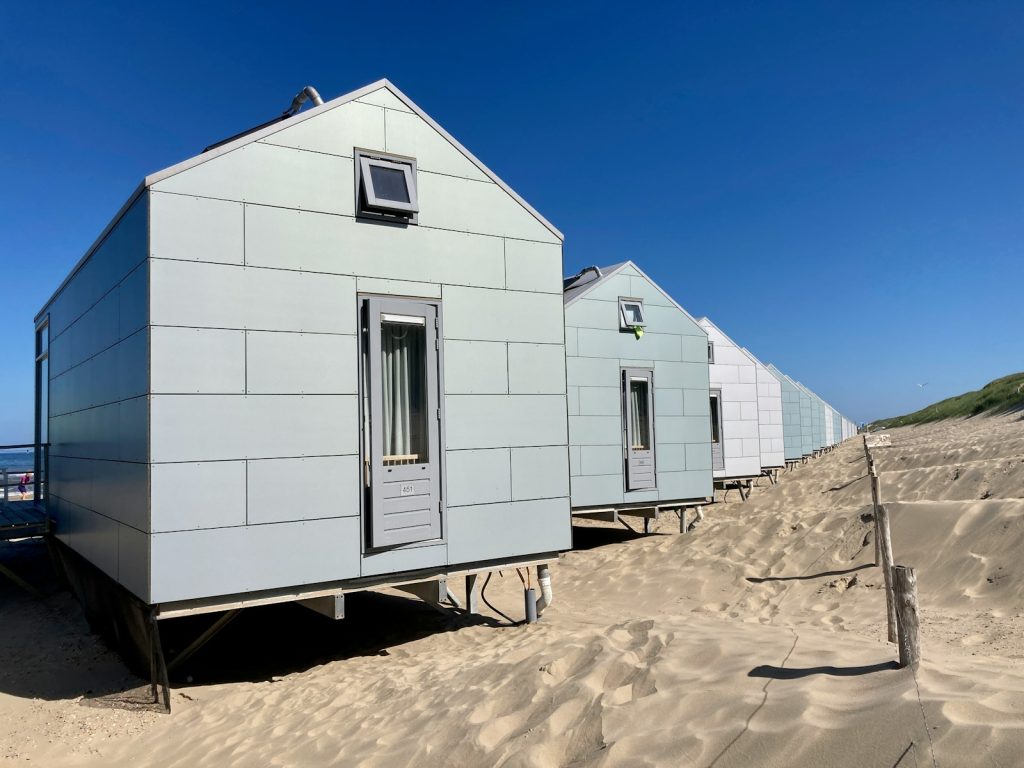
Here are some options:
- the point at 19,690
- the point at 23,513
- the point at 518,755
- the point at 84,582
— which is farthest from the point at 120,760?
the point at 23,513

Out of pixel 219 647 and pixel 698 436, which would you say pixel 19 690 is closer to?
pixel 219 647

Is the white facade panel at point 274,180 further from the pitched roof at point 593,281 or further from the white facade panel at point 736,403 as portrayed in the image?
the white facade panel at point 736,403

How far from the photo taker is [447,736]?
4453mm

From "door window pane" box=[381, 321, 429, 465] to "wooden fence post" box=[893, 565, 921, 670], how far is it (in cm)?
453

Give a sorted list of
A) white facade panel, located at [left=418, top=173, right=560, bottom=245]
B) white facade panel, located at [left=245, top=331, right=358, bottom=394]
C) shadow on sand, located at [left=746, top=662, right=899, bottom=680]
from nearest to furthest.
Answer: shadow on sand, located at [left=746, top=662, right=899, bottom=680]
white facade panel, located at [left=245, top=331, right=358, bottom=394]
white facade panel, located at [left=418, top=173, right=560, bottom=245]

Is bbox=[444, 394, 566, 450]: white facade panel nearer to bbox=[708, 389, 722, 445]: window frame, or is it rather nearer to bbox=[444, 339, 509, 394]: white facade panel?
bbox=[444, 339, 509, 394]: white facade panel

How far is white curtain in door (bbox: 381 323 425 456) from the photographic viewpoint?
23.2 ft

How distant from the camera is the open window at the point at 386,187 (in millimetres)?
6969

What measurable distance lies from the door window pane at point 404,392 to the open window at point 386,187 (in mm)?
1150

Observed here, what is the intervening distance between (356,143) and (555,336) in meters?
3.03

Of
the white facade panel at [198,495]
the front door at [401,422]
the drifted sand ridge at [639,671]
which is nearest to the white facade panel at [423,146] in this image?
the front door at [401,422]

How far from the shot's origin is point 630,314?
13500mm

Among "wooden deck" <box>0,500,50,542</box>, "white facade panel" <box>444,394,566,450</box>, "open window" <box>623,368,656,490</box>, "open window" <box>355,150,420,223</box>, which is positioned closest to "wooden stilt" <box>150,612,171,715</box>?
"white facade panel" <box>444,394,566,450</box>

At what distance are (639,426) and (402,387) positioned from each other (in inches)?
292
